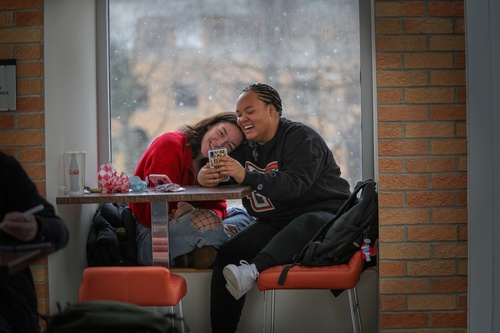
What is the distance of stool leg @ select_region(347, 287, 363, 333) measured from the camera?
142 inches

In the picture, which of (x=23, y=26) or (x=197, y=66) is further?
(x=197, y=66)

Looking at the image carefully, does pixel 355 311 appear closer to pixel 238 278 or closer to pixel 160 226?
pixel 238 278

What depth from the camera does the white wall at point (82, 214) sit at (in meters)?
3.64

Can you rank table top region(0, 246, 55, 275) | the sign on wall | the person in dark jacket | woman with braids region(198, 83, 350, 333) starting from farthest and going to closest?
woman with braids region(198, 83, 350, 333) → the sign on wall → the person in dark jacket → table top region(0, 246, 55, 275)

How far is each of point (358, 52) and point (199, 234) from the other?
1.45 meters

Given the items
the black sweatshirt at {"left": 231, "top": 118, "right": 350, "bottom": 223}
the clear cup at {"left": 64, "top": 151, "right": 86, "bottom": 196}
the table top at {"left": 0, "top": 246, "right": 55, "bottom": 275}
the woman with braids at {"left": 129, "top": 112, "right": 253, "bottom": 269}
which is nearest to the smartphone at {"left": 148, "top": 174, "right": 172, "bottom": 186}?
the woman with braids at {"left": 129, "top": 112, "right": 253, "bottom": 269}

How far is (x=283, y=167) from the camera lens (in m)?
3.90

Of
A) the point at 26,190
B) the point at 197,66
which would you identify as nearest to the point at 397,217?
the point at 197,66

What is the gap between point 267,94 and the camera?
13.3 ft

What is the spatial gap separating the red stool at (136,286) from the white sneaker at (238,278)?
0.29 m

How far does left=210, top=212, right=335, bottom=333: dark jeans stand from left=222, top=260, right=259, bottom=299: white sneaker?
9cm

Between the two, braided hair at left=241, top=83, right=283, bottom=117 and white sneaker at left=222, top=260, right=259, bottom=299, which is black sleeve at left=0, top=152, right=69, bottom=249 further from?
braided hair at left=241, top=83, right=283, bottom=117

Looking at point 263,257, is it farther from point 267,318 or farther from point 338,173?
point 338,173

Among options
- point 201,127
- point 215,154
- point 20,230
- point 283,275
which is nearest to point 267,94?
point 201,127
